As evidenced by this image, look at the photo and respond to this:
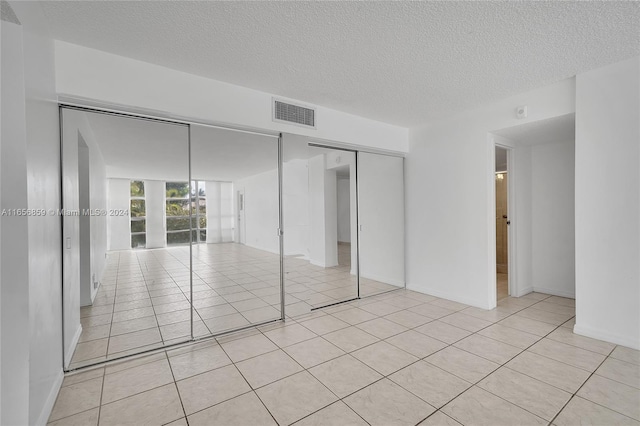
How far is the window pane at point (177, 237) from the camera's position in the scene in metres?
3.71

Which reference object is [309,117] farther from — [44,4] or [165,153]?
[44,4]

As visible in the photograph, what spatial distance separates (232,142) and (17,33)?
2100 millimetres

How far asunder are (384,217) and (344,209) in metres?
0.77

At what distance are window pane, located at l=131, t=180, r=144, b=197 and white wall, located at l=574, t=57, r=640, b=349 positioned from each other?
4929 mm

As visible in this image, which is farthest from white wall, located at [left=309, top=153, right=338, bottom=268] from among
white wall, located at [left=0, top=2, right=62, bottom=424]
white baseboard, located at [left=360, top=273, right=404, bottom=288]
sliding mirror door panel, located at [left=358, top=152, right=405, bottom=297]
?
white wall, located at [left=0, top=2, right=62, bottom=424]

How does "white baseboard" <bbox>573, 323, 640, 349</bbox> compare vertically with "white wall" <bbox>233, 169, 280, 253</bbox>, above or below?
below

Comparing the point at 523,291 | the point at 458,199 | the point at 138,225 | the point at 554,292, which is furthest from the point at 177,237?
the point at 554,292

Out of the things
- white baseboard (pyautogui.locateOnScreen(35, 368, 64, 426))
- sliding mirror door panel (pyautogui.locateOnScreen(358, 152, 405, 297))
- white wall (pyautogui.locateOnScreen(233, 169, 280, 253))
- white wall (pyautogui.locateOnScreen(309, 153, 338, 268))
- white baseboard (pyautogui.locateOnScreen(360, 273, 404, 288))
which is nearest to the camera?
white baseboard (pyautogui.locateOnScreen(35, 368, 64, 426))

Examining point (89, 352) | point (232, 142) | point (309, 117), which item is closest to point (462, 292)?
point (309, 117)

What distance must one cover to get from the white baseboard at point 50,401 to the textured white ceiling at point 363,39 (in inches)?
104

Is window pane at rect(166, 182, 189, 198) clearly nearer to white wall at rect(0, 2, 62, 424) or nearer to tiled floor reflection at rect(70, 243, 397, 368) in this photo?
tiled floor reflection at rect(70, 243, 397, 368)

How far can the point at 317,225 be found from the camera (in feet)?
15.2

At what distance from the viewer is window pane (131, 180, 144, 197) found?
341 centimetres

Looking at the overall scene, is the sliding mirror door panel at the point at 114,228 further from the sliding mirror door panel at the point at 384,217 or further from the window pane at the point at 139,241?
the sliding mirror door panel at the point at 384,217
